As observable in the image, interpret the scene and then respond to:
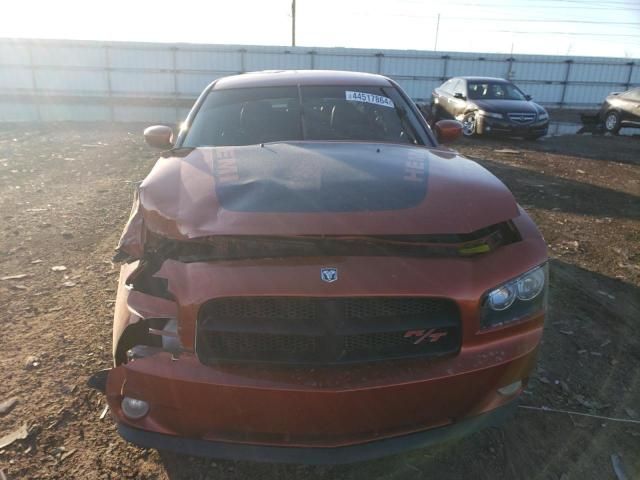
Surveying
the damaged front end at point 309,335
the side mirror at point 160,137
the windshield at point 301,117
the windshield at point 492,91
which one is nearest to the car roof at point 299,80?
the windshield at point 301,117

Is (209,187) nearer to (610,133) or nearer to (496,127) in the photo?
(496,127)

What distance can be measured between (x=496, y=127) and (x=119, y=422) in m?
12.1

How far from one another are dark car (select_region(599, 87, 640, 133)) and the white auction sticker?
13.9 m

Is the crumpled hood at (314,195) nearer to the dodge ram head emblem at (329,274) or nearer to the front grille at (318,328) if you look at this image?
the dodge ram head emblem at (329,274)

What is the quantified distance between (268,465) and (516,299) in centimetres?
125

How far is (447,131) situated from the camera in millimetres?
3729

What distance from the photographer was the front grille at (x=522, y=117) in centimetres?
1220

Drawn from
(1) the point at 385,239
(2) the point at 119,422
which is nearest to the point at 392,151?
→ (1) the point at 385,239

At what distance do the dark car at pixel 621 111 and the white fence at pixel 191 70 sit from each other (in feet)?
32.7

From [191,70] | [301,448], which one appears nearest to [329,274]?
[301,448]

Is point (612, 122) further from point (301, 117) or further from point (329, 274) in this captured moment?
point (329, 274)

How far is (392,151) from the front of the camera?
2789 millimetres

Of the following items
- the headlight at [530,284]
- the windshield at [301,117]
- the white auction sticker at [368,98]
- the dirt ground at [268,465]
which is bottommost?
the dirt ground at [268,465]

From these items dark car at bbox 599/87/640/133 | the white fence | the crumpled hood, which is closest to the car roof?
the crumpled hood
